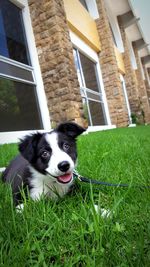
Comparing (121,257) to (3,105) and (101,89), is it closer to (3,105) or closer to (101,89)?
(3,105)

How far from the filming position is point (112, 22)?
21.0 meters

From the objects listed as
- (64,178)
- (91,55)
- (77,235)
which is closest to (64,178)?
(64,178)

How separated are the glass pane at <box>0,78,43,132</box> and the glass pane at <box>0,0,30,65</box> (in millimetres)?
860

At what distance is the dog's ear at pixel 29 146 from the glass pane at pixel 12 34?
19.9ft

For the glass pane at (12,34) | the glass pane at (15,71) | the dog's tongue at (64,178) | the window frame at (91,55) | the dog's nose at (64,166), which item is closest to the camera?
the dog's nose at (64,166)

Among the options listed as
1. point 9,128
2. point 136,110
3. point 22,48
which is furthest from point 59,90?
point 136,110

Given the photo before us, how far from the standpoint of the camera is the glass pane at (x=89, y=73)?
44.3 ft

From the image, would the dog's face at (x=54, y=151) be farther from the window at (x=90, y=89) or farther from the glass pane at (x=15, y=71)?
the window at (x=90, y=89)

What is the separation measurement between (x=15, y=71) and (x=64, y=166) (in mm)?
6661

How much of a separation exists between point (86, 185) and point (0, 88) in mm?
5476

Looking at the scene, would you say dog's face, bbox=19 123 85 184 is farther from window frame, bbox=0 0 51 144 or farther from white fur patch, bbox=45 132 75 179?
window frame, bbox=0 0 51 144

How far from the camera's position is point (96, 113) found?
1388 centimetres

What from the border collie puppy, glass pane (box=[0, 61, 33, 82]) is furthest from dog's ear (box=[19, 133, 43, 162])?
glass pane (box=[0, 61, 33, 82])

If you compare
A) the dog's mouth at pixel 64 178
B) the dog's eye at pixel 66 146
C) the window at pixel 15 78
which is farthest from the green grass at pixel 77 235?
the window at pixel 15 78
